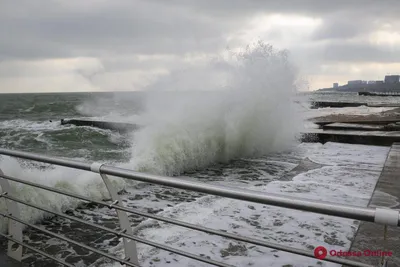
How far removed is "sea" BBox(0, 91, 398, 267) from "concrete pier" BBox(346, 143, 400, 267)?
13.4 inches

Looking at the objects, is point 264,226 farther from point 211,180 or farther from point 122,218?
point 211,180

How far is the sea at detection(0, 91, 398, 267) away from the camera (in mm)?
4227

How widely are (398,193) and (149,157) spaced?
21.1 ft

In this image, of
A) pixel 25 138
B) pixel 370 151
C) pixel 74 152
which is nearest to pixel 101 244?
pixel 370 151

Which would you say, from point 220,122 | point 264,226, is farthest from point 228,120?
point 264,226

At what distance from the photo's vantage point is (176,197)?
6707mm

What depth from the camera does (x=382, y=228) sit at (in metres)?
3.95

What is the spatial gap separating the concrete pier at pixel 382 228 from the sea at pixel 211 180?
340 millimetres

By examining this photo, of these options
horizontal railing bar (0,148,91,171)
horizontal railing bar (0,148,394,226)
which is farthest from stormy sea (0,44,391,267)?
horizontal railing bar (0,148,394,226)

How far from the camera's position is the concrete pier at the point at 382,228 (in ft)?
10.5

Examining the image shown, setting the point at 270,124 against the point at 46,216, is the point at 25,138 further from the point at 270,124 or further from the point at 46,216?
the point at 46,216

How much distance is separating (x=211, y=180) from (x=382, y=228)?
4.91 meters

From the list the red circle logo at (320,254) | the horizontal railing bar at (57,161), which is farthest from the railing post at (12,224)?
the red circle logo at (320,254)

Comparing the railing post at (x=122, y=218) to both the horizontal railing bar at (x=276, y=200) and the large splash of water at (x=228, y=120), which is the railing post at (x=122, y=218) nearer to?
the horizontal railing bar at (x=276, y=200)
